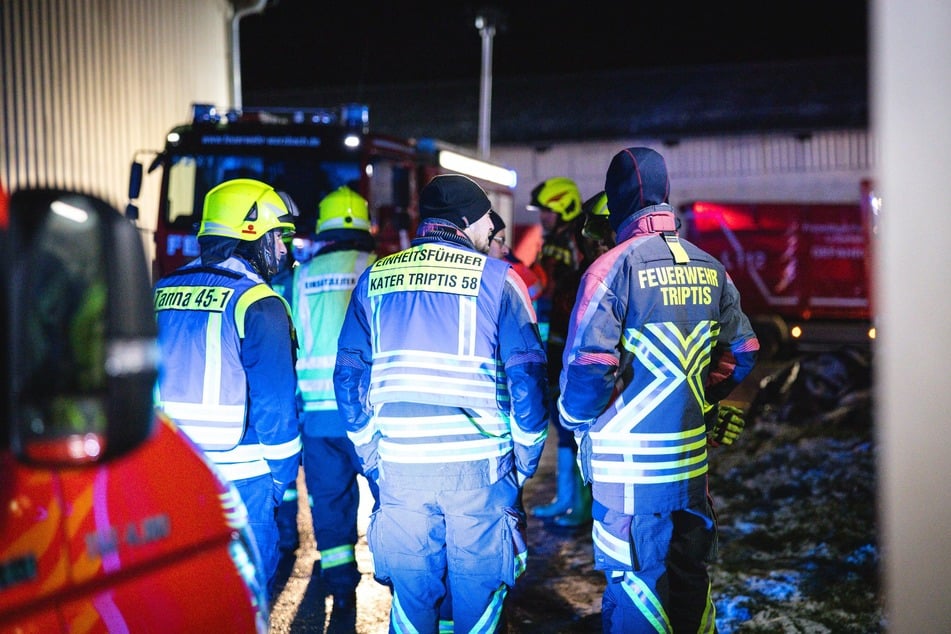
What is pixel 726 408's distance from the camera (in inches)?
150

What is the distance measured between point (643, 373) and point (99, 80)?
1072 cm

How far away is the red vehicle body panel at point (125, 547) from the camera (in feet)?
5.39

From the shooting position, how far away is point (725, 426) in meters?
3.76

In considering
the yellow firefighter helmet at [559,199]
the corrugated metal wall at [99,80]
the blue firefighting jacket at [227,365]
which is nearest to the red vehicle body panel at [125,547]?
the blue firefighting jacket at [227,365]

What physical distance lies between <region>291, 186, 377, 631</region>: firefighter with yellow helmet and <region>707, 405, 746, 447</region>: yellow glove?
6.22 ft

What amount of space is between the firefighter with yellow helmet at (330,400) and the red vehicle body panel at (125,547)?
261 centimetres

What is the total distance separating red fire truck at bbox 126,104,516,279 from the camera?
824 cm

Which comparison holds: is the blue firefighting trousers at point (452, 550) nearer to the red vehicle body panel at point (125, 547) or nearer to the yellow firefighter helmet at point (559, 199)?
the red vehicle body panel at point (125, 547)

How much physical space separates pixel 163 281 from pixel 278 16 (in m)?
21.8

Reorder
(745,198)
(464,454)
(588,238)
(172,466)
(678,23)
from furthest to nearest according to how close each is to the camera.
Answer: (678,23) < (745,198) < (588,238) < (464,454) < (172,466)

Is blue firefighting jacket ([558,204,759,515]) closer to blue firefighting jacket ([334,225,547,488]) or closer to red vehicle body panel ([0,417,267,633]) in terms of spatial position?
blue firefighting jacket ([334,225,547,488])

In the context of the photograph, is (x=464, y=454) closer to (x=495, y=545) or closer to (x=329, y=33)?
(x=495, y=545)

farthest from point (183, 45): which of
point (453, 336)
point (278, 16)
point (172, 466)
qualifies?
point (172, 466)

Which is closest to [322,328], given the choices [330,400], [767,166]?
[330,400]
